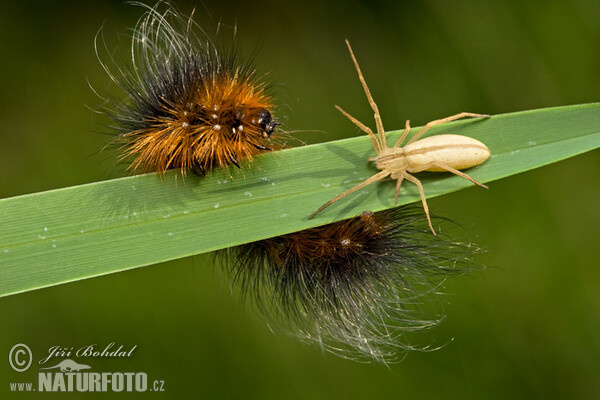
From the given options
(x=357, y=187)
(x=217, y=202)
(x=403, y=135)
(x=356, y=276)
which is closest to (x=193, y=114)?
(x=217, y=202)

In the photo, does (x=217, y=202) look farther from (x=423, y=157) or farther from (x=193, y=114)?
(x=423, y=157)

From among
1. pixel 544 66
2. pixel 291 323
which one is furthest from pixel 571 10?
pixel 291 323

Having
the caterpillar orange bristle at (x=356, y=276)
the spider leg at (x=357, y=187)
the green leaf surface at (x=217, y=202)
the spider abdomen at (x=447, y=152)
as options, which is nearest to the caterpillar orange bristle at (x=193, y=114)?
the green leaf surface at (x=217, y=202)

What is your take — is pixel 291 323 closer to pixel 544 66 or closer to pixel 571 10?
pixel 544 66

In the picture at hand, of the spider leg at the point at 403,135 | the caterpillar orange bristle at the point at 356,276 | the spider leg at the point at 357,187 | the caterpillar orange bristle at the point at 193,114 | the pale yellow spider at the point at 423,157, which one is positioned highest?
the caterpillar orange bristle at the point at 193,114

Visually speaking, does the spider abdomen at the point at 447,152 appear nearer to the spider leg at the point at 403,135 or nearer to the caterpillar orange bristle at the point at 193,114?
the spider leg at the point at 403,135
